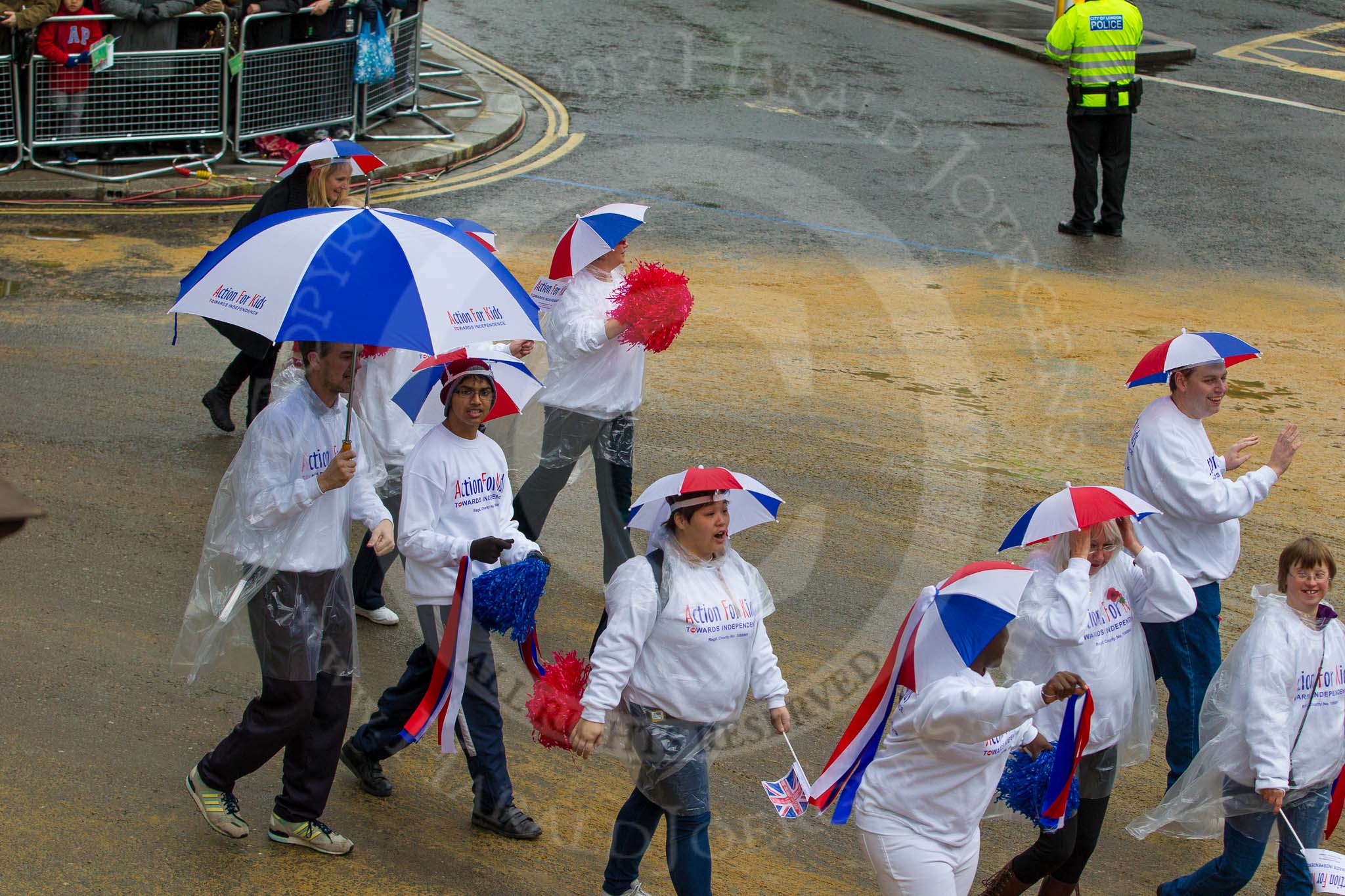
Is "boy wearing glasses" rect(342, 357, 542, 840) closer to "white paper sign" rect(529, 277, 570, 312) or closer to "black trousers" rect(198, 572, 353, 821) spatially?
"black trousers" rect(198, 572, 353, 821)

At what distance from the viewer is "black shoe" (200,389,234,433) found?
8.41 meters

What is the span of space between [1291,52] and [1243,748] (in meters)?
18.7

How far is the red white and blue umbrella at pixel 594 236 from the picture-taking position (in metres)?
6.69

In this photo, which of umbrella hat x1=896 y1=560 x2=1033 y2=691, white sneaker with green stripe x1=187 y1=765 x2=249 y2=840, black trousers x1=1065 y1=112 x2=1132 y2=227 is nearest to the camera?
umbrella hat x1=896 y1=560 x2=1033 y2=691

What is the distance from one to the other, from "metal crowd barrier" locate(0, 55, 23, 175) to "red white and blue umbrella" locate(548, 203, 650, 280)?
8134 millimetres

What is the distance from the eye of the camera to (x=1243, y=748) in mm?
4973

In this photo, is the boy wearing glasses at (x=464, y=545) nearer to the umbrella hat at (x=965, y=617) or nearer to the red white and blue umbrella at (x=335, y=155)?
the umbrella hat at (x=965, y=617)

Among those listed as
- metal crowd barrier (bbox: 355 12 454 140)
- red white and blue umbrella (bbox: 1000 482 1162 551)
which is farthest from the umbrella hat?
metal crowd barrier (bbox: 355 12 454 140)

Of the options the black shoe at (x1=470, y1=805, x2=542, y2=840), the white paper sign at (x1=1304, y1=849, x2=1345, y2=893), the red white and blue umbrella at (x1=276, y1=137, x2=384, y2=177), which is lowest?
the black shoe at (x1=470, y1=805, x2=542, y2=840)

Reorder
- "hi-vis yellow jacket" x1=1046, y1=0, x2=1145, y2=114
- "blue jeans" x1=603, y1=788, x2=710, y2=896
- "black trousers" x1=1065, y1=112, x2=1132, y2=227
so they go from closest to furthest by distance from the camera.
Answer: "blue jeans" x1=603, y1=788, x2=710, y2=896 < "hi-vis yellow jacket" x1=1046, y1=0, x2=1145, y2=114 < "black trousers" x1=1065, y1=112, x2=1132, y2=227

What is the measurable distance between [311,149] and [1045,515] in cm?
423

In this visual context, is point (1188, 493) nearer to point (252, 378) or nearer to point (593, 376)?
point (593, 376)

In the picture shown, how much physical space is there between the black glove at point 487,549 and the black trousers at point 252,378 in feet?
9.53

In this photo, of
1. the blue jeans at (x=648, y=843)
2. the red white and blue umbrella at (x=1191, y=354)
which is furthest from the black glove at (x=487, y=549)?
the red white and blue umbrella at (x=1191, y=354)
